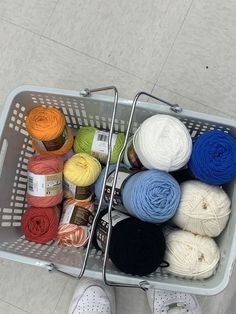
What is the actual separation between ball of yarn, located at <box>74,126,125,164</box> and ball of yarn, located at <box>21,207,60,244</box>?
0.45ft

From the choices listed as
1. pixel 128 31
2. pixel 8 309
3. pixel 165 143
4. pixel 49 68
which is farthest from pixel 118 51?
pixel 8 309

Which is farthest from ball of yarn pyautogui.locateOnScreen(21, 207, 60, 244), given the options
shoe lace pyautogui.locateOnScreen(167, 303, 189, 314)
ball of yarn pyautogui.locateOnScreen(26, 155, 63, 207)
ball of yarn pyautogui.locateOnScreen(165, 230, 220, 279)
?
shoe lace pyautogui.locateOnScreen(167, 303, 189, 314)

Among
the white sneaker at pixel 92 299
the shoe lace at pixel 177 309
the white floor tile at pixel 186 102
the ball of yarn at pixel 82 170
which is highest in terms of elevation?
the white floor tile at pixel 186 102

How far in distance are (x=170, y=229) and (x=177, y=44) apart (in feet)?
1.66

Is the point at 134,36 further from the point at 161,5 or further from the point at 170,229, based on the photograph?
the point at 170,229

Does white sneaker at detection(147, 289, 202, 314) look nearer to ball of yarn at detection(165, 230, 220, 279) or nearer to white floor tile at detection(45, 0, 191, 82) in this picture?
ball of yarn at detection(165, 230, 220, 279)

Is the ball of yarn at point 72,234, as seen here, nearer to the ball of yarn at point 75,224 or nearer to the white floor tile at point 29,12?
the ball of yarn at point 75,224

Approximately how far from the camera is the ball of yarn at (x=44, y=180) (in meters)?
0.80

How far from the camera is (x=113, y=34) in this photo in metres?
1.09

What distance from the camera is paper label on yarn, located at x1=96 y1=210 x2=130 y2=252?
0.78 metres

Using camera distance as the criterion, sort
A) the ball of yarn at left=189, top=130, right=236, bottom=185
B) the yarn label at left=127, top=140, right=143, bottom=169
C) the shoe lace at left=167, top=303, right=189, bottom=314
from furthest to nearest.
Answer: the shoe lace at left=167, top=303, right=189, bottom=314, the yarn label at left=127, top=140, right=143, bottom=169, the ball of yarn at left=189, top=130, right=236, bottom=185

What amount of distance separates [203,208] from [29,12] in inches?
27.8

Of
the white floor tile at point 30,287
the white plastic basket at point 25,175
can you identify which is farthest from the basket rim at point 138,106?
the white floor tile at point 30,287

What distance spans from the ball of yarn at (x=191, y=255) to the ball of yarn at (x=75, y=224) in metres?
0.17
